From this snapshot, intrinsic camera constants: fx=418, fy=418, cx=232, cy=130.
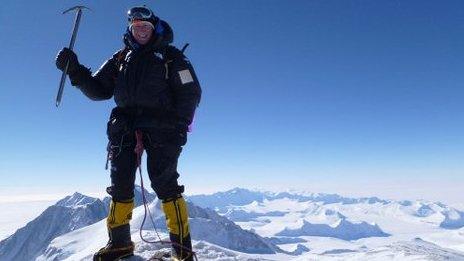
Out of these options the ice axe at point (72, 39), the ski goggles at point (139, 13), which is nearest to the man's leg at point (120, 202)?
the ice axe at point (72, 39)

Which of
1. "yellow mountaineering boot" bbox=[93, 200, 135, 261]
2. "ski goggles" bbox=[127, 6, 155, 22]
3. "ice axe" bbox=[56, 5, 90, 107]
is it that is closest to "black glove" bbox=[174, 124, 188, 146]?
"yellow mountaineering boot" bbox=[93, 200, 135, 261]

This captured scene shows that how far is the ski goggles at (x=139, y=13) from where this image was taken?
787 cm

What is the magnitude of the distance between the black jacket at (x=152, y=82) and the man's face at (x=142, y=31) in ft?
0.34

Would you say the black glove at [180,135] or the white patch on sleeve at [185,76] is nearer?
the black glove at [180,135]

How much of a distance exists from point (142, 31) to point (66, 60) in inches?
61.8

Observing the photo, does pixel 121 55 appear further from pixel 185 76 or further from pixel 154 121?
pixel 154 121

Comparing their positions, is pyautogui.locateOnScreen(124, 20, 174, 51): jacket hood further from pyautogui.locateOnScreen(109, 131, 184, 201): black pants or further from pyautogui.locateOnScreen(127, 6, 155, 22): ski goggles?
pyautogui.locateOnScreen(109, 131, 184, 201): black pants

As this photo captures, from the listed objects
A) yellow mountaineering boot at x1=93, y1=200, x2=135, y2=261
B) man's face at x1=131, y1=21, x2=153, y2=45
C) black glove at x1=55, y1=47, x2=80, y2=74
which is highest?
man's face at x1=131, y1=21, x2=153, y2=45

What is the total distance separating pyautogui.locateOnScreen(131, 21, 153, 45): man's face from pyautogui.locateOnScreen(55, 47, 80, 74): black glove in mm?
1247

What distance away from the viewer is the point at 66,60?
8.01 meters

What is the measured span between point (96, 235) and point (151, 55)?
20030 cm

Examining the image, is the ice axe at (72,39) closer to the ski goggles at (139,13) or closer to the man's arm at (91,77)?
the man's arm at (91,77)

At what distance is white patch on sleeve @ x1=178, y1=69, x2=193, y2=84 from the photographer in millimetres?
7668

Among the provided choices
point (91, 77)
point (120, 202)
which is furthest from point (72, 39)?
point (120, 202)
